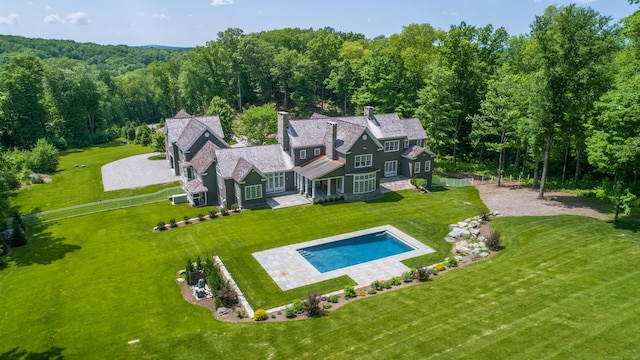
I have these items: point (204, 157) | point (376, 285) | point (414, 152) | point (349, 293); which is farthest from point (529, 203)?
point (204, 157)

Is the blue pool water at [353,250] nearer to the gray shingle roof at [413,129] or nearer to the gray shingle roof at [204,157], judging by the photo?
the gray shingle roof at [204,157]

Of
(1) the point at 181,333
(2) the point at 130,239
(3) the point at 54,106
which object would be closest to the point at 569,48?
(1) the point at 181,333

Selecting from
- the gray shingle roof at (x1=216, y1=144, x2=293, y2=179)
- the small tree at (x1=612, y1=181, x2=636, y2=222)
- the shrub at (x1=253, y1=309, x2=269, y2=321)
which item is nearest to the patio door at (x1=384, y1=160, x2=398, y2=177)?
the gray shingle roof at (x1=216, y1=144, x2=293, y2=179)

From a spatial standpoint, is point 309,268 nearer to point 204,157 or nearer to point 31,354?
point 31,354

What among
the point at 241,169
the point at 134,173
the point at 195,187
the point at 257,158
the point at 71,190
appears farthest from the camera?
the point at 134,173

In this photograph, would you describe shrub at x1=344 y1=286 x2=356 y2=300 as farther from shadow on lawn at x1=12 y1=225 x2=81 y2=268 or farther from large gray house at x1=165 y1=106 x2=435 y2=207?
shadow on lawn at x1=12 y1=225 x2=81 y2=268

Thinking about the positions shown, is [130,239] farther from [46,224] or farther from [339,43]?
[339,43]

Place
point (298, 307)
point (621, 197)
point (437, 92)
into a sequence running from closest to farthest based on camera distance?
point (298, 307) → point (621, 197) → point (437, 92)
